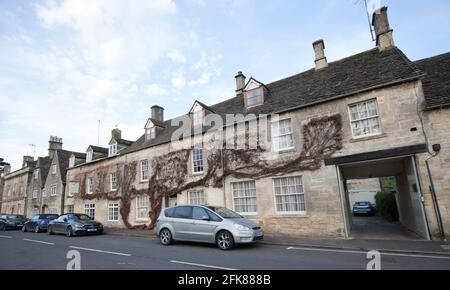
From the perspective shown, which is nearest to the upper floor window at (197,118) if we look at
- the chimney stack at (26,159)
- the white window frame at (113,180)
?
the white window frame at (113,180)

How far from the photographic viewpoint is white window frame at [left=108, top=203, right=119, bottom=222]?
22.9m

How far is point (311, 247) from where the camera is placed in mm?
10523

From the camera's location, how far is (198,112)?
20.2 meters

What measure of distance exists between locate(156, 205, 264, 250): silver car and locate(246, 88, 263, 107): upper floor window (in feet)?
28.5

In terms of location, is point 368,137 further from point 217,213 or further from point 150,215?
point 150,215

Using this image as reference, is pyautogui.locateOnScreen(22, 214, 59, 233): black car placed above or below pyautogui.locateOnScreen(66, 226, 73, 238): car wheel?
above

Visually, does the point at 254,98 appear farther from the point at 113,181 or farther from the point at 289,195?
the point at 113,181

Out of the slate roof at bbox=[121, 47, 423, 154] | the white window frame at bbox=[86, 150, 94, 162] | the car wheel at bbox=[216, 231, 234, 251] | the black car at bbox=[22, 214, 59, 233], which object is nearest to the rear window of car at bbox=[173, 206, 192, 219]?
the car wheel at bbox=[216, 231, 234, 251]

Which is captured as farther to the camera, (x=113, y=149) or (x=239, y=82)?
(x=113, y=149)

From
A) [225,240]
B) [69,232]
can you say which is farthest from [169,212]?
[69,232]

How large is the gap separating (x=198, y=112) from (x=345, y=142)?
11017 mm

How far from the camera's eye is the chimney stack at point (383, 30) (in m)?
15.1

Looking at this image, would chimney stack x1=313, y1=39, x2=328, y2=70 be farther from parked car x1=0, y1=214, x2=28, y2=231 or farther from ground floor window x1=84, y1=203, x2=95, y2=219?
parked car x1=0, y1=214, x2=28, y2=231
